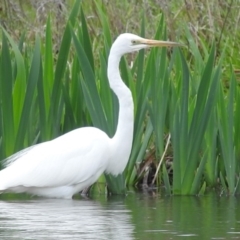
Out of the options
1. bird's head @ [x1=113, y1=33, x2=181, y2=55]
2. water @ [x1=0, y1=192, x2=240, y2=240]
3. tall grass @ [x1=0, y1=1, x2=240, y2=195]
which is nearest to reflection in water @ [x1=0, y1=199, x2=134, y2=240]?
water @ [x1=0, y1=192, x2=240, y2=240]

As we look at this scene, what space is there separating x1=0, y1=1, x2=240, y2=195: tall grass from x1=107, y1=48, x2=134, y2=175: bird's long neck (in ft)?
0.42

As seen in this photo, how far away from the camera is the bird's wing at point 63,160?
22.6 feet

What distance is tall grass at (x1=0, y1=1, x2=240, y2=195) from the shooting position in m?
6.73

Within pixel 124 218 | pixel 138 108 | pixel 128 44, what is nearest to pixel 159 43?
pixel 128 44

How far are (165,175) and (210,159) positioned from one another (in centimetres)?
37

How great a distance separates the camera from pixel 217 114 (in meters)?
7.02

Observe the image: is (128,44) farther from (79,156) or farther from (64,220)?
(64,220)

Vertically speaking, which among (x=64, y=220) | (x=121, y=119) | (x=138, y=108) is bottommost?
(x=64, y=220)

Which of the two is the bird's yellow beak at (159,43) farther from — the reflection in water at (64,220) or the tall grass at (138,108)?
the reflection in water at (64,220)

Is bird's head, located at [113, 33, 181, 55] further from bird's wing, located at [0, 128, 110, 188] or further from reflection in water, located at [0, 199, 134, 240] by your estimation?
reflection in water, located at [0, 199, 134, 240]

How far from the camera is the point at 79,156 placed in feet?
23.3

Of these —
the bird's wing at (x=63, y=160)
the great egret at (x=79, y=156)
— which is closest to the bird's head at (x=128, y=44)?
the great egret at (x=79, y=156)

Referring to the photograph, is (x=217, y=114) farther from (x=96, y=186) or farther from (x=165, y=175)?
(x=96, y=186)

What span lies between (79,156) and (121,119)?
453 millimetres
